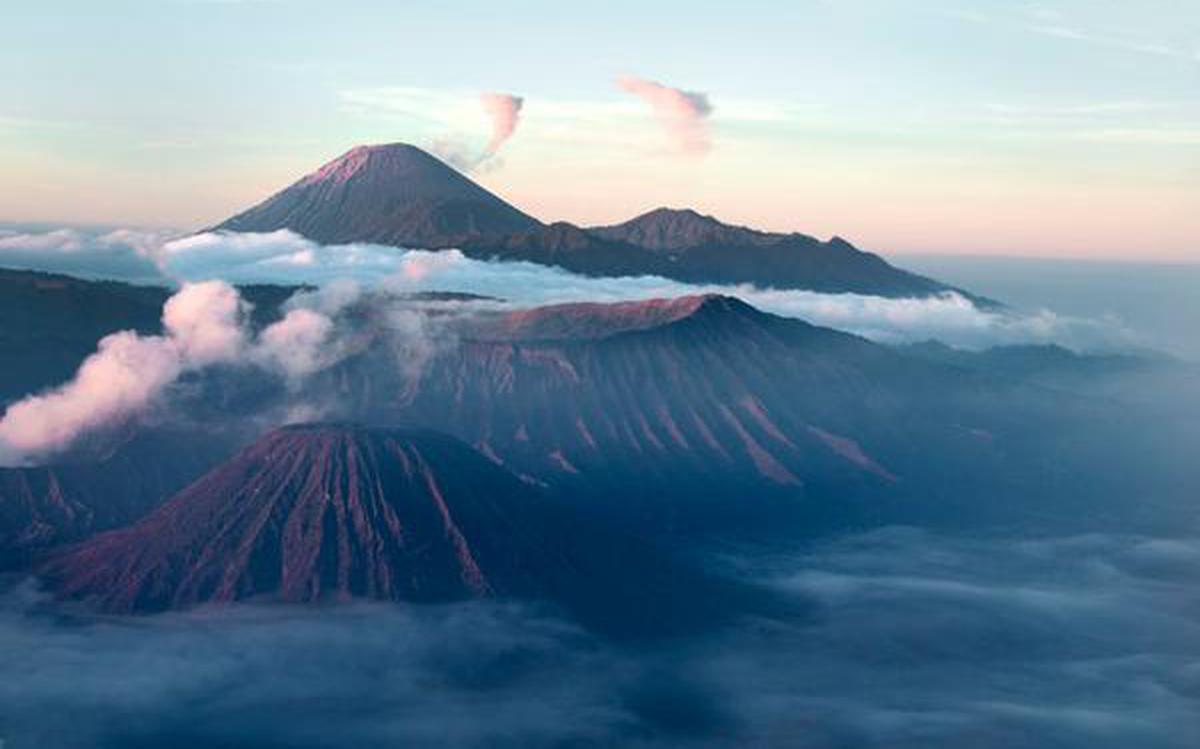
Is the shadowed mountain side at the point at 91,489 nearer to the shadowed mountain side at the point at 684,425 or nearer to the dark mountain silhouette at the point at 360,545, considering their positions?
the dark mountain silhouette at the point at 360,545

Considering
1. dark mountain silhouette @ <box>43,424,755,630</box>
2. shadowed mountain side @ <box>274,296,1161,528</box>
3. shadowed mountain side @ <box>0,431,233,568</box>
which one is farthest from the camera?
shadowed mountain side @ <box>274,296,1161,528</box>

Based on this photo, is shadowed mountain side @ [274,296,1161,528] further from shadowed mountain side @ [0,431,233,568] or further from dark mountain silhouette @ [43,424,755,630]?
dark mountain silhouette @ [43,424,755,630]

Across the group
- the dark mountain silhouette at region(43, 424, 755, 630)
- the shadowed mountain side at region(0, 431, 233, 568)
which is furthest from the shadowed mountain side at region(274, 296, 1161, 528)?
the dark mountain silhouette at region(43, 424, 755, 630)

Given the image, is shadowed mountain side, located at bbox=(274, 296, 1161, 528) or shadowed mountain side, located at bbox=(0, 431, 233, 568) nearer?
shadowed mountain side, located at bbox=(0, 431, 233, 568)

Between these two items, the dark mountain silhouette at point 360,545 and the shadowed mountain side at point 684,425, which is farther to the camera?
the shadowed mountain side at point 684,425

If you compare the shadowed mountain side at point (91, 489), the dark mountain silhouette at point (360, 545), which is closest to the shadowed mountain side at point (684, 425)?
the shadowed mountain side at point (91, 489)

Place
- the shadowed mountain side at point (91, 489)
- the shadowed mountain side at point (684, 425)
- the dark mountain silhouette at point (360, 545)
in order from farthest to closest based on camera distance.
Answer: the shadowed mountain side at point (684, 425) → the shadowed mountain side at point (91, 489) → the dark mountain silhouette at point (360, 545)

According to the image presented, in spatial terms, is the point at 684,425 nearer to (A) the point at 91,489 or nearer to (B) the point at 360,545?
(A) the point at 91,489

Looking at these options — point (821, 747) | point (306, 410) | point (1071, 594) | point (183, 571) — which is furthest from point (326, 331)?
point (821, 747)
